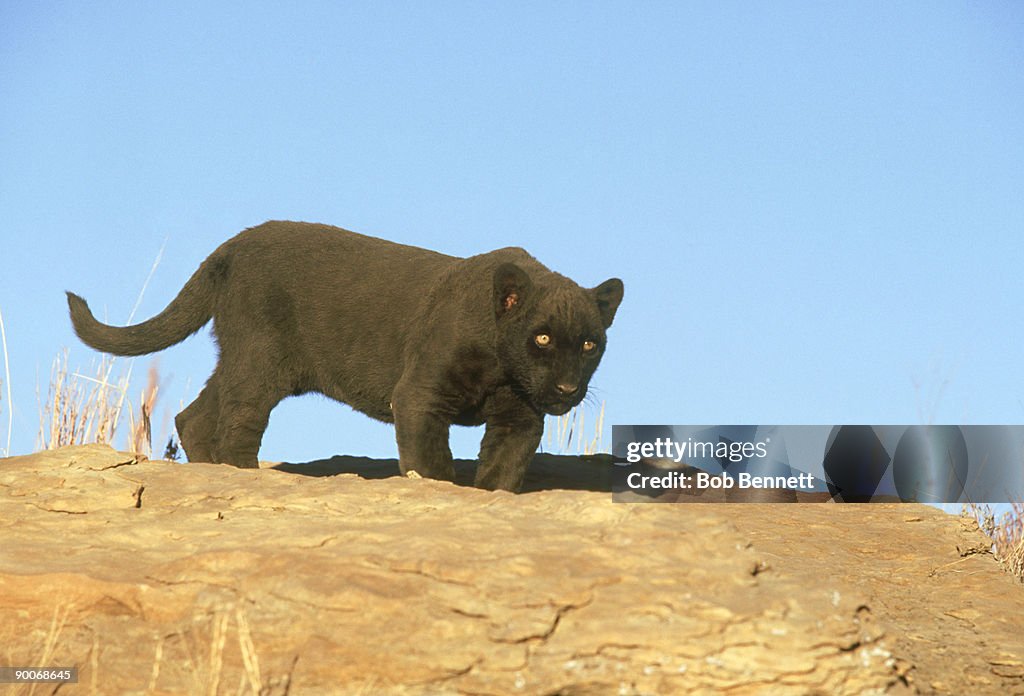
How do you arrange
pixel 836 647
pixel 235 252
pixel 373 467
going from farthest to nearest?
pixel 373 467, pixel 235 252, pixel 836 647

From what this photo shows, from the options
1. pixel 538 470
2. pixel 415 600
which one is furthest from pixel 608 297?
pixel 415 600

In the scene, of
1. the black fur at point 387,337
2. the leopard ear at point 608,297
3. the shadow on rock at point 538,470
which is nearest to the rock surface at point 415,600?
the black fur at point 387,337

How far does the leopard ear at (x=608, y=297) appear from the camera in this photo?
8.94 meters

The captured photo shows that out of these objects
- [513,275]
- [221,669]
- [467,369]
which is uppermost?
[513,275]

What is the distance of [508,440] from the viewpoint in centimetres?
884

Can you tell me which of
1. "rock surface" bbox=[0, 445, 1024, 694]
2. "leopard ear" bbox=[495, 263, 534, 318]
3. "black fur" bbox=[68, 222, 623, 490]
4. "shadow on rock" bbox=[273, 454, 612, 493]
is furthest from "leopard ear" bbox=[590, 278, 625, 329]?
"rock surface" bbox=[0, 445, 1024, 694]

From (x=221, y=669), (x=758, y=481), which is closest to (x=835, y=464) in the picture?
(x=758, y=481)

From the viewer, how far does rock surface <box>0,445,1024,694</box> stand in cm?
440

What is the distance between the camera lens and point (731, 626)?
14.4 feet

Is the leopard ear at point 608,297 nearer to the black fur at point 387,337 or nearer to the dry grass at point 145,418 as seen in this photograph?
the black fur at point 387,337

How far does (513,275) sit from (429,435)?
1.34 metres

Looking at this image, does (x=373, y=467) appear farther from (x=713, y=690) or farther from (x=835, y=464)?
(x=713, y=690)

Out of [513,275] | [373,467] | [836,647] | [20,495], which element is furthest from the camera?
[373,467]

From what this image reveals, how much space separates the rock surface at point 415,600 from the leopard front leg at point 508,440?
225 cm
